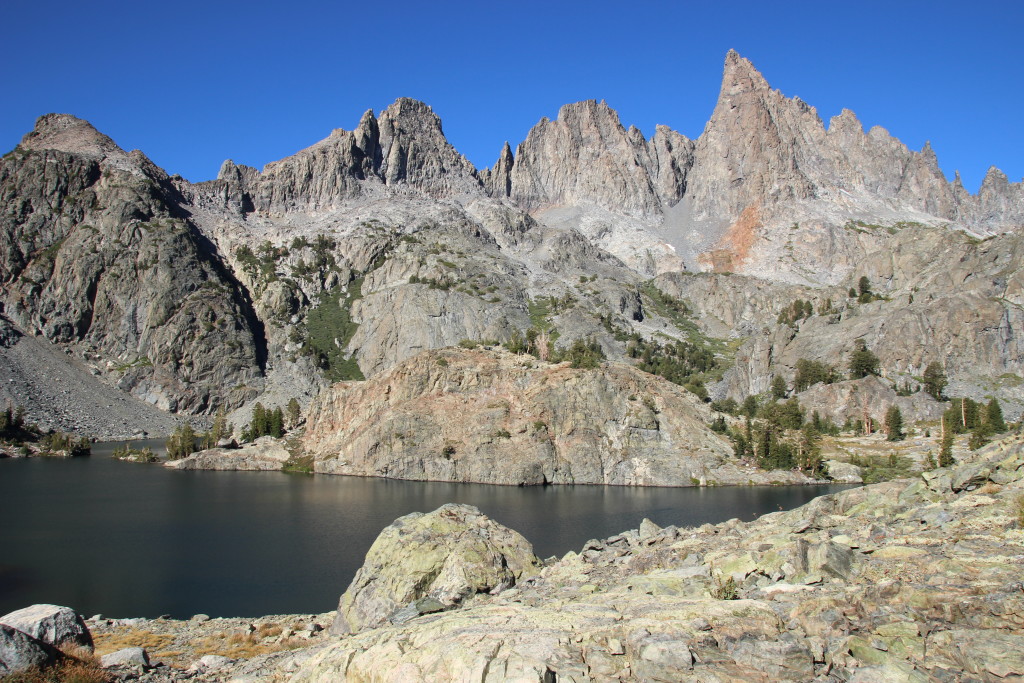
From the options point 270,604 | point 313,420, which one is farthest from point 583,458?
point 270,604

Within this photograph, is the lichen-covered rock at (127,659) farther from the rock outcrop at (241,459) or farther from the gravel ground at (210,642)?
the rock outcrop at (241,459)

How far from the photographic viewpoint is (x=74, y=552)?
57.5m

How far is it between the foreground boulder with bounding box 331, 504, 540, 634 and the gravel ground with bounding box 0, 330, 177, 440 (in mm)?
153759

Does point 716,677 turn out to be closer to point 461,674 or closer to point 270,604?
point 461,674

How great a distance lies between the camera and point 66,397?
170 m

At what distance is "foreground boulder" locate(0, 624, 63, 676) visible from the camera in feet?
71.8

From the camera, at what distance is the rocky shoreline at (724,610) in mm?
18234

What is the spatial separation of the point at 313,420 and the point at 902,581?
12085 cm

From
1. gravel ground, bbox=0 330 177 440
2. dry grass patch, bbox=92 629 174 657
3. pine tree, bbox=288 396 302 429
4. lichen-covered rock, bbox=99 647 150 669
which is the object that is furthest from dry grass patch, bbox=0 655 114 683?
gravel ground, bbox=0 330 177 440

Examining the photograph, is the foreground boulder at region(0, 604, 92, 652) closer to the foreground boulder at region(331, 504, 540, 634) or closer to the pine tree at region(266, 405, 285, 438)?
the foreground boulder at region(331, 504, 540, 634)

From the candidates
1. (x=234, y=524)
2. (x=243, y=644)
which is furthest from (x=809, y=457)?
(x=243, y=644)

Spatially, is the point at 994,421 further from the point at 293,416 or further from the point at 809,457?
the point at 293,416

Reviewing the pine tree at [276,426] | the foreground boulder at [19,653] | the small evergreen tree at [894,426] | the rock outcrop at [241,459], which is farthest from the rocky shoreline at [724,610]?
the pine tree at [276,426]

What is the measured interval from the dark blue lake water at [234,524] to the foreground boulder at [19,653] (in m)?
19.5
